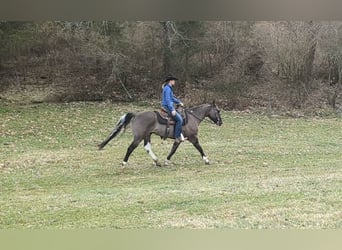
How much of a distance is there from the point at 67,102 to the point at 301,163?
6.47 meters

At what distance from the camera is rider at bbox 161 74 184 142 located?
596cm

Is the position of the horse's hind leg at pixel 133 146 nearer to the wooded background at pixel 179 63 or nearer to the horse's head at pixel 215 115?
the horse's head at pixel 215 115

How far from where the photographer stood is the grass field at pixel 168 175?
377 centimetres

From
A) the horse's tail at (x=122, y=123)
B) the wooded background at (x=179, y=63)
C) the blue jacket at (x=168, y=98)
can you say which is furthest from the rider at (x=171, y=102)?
the wooded background at (x=179, y=63)

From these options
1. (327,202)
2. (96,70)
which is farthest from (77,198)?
(96,70)

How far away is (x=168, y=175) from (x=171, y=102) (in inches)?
34.4

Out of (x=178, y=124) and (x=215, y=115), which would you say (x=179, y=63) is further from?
(x=178, y=124)

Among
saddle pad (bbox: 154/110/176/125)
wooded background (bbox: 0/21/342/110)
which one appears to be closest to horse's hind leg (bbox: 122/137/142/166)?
saddle pad (bbox: 154/110/176/125)

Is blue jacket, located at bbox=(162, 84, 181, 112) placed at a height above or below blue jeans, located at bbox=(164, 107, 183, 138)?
above

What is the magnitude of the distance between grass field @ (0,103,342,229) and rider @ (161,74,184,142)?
448mm

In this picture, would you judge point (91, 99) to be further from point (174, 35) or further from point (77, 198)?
point (77, 198)

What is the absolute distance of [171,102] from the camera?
6105 millimetres

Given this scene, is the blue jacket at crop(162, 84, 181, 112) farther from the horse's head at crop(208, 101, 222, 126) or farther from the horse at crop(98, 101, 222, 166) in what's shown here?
the horse's head at crop(208, 101, 222, 126)

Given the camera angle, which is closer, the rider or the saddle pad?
the rider
